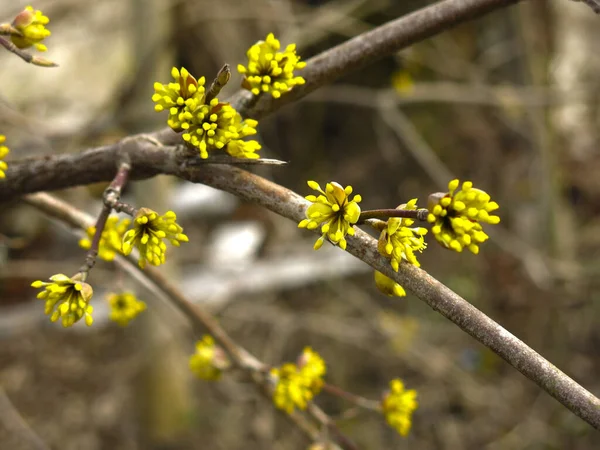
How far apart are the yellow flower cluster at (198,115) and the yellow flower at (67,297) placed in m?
0.22

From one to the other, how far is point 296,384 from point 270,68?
62 cm

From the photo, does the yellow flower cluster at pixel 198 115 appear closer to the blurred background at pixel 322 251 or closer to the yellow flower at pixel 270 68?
the yellow flower at pixel 270 68

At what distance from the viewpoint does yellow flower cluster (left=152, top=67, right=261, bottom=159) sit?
2.21ft

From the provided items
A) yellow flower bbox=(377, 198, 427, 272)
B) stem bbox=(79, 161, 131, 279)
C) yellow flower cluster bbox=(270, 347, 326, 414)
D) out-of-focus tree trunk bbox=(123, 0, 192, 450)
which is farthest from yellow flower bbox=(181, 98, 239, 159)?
out-of-focus tree trunk bbox=(123, 0, 192, 450)

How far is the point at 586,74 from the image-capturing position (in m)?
5.66

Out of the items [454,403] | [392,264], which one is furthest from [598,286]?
[392,264]

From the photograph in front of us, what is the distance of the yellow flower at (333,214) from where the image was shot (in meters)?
0.63

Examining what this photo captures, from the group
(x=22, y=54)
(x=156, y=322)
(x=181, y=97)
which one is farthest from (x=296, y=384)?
(x=156, y=322)

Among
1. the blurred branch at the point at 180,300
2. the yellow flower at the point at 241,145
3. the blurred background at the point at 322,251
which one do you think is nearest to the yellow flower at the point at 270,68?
the yellow flower at the point at 241,145

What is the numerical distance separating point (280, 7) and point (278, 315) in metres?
2.17

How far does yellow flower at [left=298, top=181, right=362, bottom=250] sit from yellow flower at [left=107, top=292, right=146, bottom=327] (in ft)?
1.77

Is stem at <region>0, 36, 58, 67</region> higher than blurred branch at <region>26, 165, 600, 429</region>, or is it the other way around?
stem at <region>0, 36, 58, 67</region>

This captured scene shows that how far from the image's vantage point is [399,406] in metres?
1.13

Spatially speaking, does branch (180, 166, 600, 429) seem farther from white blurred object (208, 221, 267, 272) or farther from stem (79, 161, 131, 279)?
white blurred object (208, 221, 267, 272)
